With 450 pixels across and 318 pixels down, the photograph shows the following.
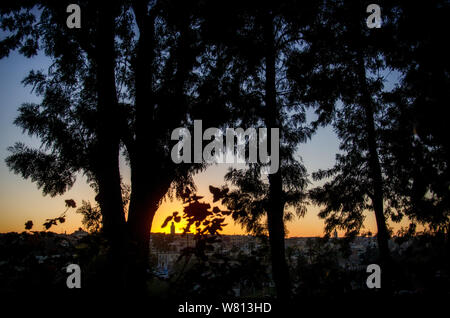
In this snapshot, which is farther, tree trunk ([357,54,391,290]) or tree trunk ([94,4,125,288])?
tree trunk ([357,54,391,290])

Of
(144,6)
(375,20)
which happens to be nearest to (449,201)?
(375,20)

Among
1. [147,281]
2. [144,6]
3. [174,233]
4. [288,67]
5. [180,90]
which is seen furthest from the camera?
[288,67]

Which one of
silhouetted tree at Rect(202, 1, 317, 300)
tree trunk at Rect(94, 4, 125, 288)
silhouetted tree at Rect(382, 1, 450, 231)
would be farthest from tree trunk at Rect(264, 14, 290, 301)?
tree trunk at Rect(94, 4, 125, 288)

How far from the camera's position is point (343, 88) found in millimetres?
7914

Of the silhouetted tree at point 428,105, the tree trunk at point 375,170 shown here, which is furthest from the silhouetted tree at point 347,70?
the silhouetted tree at point 428,105

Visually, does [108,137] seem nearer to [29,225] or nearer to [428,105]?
[29,225]

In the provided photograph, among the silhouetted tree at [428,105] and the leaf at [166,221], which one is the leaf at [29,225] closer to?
the leaf at [166,221]

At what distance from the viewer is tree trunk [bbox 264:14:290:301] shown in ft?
21.4

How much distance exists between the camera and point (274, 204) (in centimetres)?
725

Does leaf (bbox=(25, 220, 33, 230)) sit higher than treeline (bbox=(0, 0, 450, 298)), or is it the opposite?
treeline (bbox=(0, 0, 450, 298))

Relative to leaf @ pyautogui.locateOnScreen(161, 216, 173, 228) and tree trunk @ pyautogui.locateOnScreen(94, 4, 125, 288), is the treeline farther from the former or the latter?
leaf @ pyautogui.locateOnScreen(161, 216, 173, 228)

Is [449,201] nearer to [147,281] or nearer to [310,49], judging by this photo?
[147,281]

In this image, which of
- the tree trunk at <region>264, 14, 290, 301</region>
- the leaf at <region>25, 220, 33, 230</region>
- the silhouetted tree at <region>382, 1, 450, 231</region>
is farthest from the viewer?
the tree trunk at <region>264, 14, 290, 301</region>

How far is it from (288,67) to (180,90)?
3.63m
